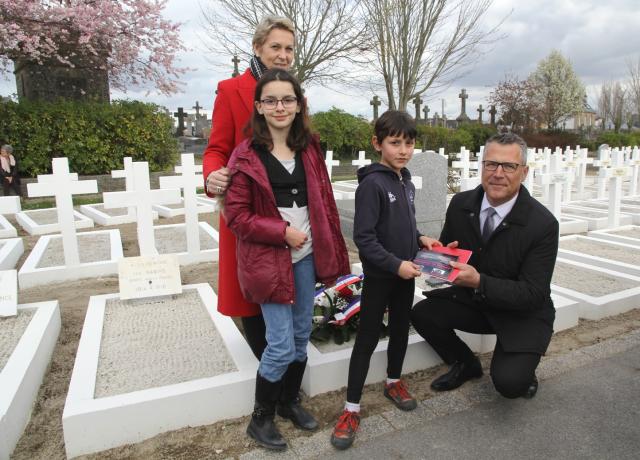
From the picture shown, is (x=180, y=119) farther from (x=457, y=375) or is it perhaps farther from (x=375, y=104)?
(x=457, y=375)

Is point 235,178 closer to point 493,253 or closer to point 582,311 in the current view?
point 493,253

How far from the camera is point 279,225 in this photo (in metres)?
1.96

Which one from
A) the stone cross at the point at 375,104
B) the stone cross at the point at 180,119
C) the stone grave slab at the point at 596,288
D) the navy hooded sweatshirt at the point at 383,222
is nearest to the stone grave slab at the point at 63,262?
the navy hooded sweatshirt at the point at 383,222

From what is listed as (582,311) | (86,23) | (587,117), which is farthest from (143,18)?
(587,117)

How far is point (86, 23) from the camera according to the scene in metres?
11.6

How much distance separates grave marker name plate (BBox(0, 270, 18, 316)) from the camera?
10.7 feet

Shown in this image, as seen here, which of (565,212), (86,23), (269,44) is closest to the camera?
(269,44)

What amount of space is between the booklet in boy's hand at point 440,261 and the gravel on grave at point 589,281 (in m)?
2.23

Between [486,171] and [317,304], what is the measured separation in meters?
1.33

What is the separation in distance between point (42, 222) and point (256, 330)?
6.61m

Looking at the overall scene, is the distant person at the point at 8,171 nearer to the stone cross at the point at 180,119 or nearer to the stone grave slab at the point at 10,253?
the stone grave slab at the point at 10,253

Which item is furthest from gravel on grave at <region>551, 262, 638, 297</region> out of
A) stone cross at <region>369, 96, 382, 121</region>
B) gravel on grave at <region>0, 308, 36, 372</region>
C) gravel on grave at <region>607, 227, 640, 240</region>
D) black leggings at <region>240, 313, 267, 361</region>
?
stone cross at <region>369, 96, 382, 121</region>

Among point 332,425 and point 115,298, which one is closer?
point 332,425

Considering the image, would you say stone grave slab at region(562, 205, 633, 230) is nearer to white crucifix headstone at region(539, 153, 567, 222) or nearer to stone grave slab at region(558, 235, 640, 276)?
white crucifix headstone at region(539, 153, 567, 222)
